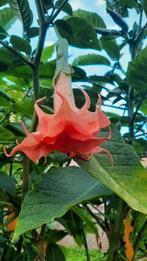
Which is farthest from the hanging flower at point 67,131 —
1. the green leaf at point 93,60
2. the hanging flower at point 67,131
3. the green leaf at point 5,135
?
the green leaf at point 93,60

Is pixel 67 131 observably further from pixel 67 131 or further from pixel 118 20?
pixel 118 20

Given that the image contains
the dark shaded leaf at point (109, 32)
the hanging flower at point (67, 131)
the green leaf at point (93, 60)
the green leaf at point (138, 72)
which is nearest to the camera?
the hanging flower at point (67, 131)

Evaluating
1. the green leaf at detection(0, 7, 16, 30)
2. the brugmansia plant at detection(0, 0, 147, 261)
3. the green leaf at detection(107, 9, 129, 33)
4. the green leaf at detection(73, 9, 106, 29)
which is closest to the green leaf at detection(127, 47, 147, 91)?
the brugmansia plant at detection(0, 0, 147, 261)

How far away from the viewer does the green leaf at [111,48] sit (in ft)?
2.78

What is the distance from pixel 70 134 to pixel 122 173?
11 centimetres

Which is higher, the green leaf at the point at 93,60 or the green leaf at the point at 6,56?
the green leaf at the point at 6,56

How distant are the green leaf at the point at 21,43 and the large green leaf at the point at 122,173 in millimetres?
201

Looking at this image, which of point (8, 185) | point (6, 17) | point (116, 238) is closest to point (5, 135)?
point (8, 185)

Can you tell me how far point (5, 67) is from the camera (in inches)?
30.0

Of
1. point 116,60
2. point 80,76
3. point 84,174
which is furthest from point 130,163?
point 116,60

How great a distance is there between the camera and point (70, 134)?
1.31 feet

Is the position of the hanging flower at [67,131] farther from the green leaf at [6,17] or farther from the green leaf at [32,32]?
the green leaf at [6,17]

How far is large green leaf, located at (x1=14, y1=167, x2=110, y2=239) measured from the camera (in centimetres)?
A: 45

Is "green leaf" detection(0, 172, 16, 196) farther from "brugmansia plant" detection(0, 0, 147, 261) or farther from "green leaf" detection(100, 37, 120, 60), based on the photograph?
"green leaf" detection(100, 37, 120, 60)
